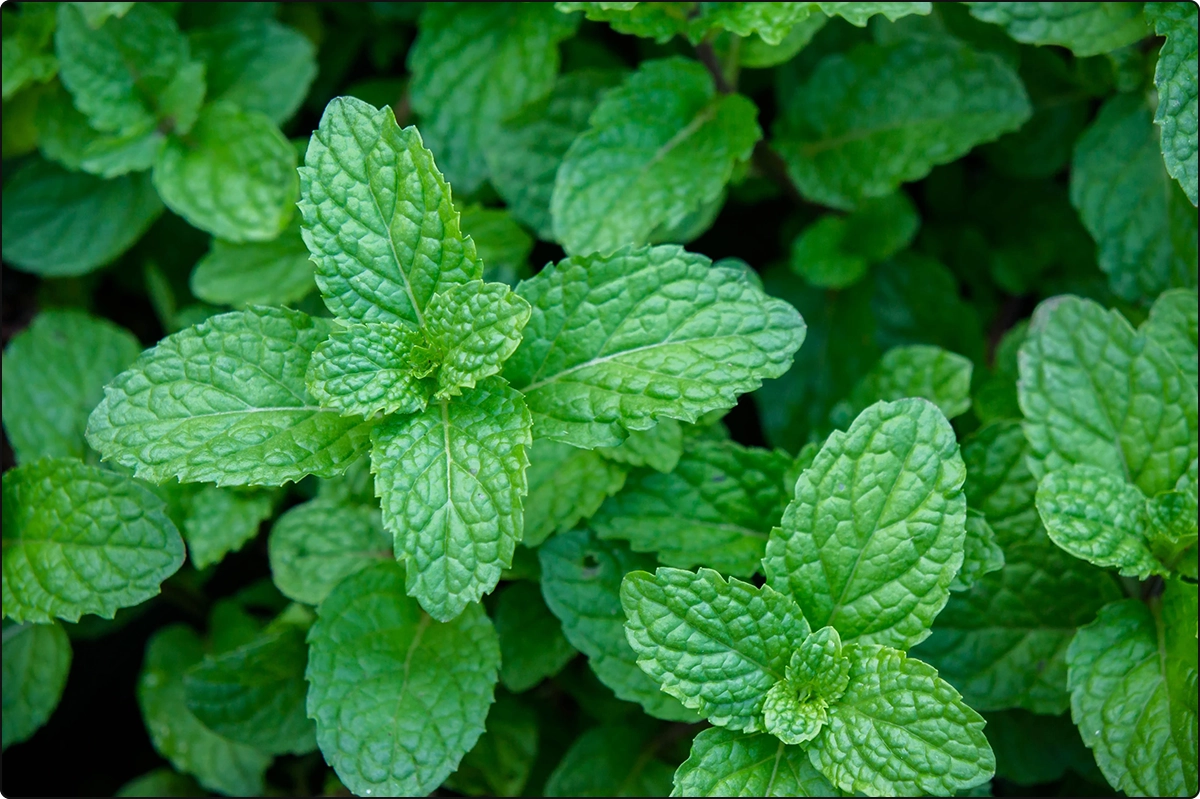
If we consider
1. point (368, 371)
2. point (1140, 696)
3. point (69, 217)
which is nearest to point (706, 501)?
point (368, 371)

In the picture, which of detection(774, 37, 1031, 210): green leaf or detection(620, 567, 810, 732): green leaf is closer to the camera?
detection(620, 567, 810, 732): green leaf

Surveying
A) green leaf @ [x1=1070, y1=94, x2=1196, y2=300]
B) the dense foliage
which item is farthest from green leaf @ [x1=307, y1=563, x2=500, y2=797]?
green leaf @ [x1=1070, y1=94, x2=1196, y2=300]

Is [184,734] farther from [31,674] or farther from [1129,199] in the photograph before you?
[1129,199]

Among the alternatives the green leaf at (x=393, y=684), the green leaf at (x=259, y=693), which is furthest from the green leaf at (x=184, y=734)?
the green leaf at (x=393, y=684)

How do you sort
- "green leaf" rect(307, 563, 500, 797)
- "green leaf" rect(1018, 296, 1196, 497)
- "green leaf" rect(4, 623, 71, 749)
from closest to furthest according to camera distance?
1. "green leaf" rect(307, 563, 500, 797)
2. "green leaf" rect(1018, 296, 1196, 497)
3. "green leaf" rect(4, 623, 71, 749)

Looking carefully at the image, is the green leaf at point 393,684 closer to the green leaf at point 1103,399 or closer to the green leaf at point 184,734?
the green leaf at point 184,734

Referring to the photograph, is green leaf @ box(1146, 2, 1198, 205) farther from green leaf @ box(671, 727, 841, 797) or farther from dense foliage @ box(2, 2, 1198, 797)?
green leaf @ box(671, 727, 841, 797)
